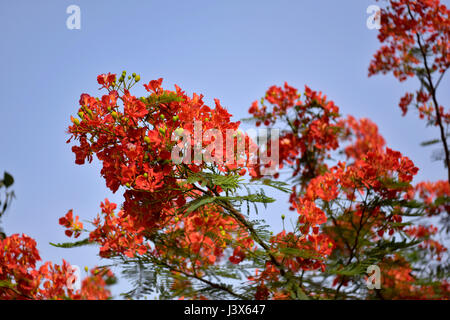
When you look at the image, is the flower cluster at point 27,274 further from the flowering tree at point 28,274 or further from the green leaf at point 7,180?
the green leaf at point 7,180

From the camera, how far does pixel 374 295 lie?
2.76 metres

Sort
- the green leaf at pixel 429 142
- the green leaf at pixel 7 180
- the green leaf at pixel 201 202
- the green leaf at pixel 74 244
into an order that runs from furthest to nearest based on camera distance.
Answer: the green leaf at pixel 429 142 < the green leaf at pixel 7 180 < the green leaf at pixel 74 244 < the green leaf at pixel 201 202

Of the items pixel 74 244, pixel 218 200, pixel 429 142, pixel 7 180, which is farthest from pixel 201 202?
pixel 429 142

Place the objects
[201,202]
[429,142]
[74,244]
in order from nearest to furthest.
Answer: [201,202] < [74,244] < [429,142]

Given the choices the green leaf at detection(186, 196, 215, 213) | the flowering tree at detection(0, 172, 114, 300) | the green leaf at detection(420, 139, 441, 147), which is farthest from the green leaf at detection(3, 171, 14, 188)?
the green leaf at detection(420, 139, 441, 147)

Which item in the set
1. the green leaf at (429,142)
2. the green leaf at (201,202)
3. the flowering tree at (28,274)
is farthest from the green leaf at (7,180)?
the green leaf at (429,142)

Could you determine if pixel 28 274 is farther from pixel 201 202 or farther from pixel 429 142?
pixel 429 142

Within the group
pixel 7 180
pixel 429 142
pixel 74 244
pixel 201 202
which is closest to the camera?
pixel 201 202

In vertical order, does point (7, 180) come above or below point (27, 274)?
above

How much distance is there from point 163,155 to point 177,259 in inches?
36.2

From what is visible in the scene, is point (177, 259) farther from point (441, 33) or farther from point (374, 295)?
point (441, 33)

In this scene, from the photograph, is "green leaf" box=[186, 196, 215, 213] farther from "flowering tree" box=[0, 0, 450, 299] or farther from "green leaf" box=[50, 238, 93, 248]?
"green leaf" box=[50, 238, 93, 248]
